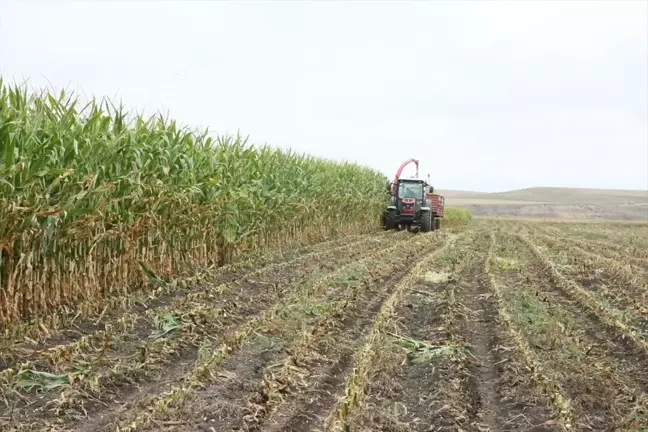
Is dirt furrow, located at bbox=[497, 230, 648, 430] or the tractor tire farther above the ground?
the tractor tire

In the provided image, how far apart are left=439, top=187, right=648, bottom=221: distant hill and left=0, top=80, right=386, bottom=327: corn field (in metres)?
61.5

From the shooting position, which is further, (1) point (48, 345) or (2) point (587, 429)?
(1) point (48, 345)

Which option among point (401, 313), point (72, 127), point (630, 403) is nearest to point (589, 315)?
point (401, 313)

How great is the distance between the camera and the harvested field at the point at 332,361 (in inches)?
169

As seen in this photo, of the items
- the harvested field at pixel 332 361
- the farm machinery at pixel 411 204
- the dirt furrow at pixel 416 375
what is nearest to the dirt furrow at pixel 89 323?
the harvested field at pixel 332 361

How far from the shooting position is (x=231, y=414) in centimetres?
427

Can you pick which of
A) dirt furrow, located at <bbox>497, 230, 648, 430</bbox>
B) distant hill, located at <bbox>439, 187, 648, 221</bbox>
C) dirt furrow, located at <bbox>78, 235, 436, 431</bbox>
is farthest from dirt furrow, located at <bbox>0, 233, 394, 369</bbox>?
distant hill, located at <bbox>439, 187, 648, 221</bbox>

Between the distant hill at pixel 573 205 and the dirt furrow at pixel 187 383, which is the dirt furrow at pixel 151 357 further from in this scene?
the distant hill at pixel 573 205

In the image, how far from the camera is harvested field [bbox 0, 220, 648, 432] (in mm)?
4289

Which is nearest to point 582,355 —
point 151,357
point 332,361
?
point 332,361

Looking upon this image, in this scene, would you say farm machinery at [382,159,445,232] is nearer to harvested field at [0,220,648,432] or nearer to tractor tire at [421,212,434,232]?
Result: tractor tire at [421,212,434,232]

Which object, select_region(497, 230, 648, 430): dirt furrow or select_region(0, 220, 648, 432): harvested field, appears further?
select_region(497, 230, 648, 430): dirt furrow

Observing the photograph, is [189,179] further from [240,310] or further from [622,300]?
[622,300]

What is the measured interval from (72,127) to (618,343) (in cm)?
631
